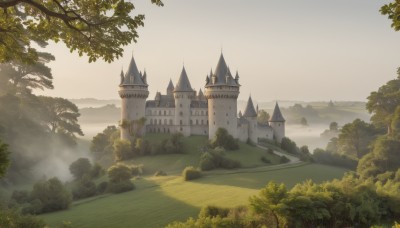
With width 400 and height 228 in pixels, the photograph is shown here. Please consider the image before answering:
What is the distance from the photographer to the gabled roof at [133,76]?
81.0m

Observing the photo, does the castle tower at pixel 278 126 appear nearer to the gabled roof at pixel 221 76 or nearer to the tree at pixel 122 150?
the gabled roof at pixel 221 76

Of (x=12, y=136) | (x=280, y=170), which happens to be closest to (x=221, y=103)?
(x=280, y=170)

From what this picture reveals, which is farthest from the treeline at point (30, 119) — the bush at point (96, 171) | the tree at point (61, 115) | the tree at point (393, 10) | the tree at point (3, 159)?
the tree at point (393, 10)

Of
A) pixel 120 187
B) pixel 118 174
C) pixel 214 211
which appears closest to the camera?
pixel 214 211

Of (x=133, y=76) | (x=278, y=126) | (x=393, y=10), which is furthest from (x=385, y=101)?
(x=393, y=10)

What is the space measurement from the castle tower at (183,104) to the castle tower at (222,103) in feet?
19.9

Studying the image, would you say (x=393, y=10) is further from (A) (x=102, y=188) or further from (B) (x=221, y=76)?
(B) (x=221, y=76)

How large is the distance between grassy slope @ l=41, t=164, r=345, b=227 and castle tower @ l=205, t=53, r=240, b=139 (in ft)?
68.0

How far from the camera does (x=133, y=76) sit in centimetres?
8138

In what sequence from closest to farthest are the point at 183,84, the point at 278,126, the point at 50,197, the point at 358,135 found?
1. the point at 50,197
2. the point at 358,135
3. the point at 183,84
4. the point at 278,126

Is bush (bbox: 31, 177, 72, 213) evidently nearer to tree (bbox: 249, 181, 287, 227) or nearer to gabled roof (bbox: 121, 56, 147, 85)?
tree (bbox: 249, 181, 287, 227)

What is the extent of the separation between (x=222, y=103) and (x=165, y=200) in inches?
1597

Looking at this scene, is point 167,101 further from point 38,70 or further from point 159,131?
point 38,70

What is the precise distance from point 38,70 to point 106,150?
27.6 metres
